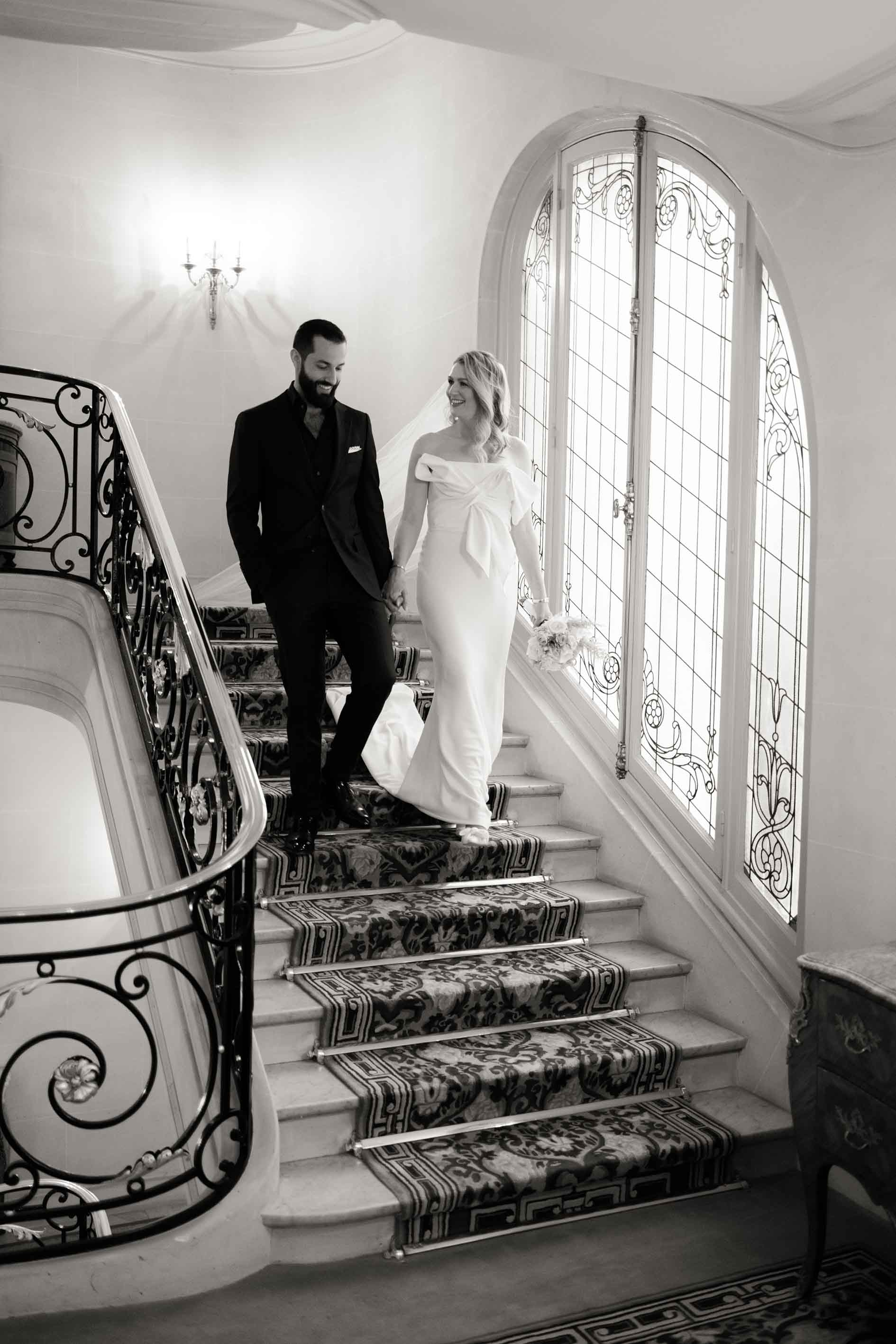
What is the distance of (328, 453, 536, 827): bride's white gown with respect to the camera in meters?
4.77

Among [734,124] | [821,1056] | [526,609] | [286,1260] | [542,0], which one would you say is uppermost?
[734,124]

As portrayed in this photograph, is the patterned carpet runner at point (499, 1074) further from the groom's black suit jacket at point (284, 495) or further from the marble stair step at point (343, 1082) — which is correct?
the groom's black suit jacket at point (284, 495)

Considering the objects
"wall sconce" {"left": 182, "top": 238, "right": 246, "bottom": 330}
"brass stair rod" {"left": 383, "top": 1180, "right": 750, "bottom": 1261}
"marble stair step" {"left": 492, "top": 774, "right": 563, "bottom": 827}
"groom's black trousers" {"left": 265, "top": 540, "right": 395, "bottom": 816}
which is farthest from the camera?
"wall sconce" {"left": 182, "top": 238, "right": 246, "bottom": 330}

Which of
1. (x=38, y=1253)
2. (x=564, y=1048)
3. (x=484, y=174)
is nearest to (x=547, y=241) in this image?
(x=484, y=174)

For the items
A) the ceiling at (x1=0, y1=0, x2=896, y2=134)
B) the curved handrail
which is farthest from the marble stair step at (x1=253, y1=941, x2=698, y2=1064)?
the ceiling at (x1=0, y1=0, x2=896, y2=134)

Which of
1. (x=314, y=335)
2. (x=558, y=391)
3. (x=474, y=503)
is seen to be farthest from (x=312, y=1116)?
(x=558, y=391)

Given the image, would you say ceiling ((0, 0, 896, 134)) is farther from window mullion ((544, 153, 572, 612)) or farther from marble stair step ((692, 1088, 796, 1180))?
marble stair step ((692, 1088, 796, 1180))

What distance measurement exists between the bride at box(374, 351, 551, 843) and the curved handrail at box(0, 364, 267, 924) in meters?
0.93

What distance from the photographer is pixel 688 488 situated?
4.96 metres

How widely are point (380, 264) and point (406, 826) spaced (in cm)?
421

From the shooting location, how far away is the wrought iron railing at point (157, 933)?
305 cm

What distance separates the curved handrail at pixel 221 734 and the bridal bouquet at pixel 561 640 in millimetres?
1511

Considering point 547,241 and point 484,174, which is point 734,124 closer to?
point 547,241

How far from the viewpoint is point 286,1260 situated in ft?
10.7
